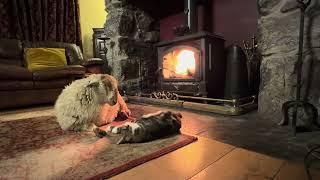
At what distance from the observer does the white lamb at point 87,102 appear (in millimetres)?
1545

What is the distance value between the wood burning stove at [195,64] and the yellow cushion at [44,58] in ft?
5.48

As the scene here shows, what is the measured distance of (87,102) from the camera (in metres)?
1.56

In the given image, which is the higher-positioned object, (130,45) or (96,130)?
(130,45)

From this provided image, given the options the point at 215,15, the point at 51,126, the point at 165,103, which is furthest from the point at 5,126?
the point at 215,15

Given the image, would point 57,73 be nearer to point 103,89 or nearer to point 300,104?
point 103,89

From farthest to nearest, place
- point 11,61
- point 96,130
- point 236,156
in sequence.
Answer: point 11,61 < point 96,130 < point 236,156

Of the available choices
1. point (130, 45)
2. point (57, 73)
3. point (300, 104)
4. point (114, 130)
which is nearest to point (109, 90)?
point (114, 130)

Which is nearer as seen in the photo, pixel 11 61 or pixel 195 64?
pixel 195 64

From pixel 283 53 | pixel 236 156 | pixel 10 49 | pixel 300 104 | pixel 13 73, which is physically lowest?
pixel 236 156

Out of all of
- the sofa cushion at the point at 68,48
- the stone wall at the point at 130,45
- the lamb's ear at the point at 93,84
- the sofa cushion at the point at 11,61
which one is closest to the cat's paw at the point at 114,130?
the lamb's ear at the point at 93,84

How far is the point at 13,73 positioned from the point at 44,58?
80 centimetres

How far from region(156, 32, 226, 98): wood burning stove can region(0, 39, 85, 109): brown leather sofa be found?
1.31 meters

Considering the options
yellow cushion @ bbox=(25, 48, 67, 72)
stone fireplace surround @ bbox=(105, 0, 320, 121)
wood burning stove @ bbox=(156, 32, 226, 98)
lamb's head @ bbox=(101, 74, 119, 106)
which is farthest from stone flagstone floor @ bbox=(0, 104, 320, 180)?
yellow cushion @ bbox=(25, 48, 67, 72)

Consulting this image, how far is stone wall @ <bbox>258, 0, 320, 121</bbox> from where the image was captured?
5.24ft
